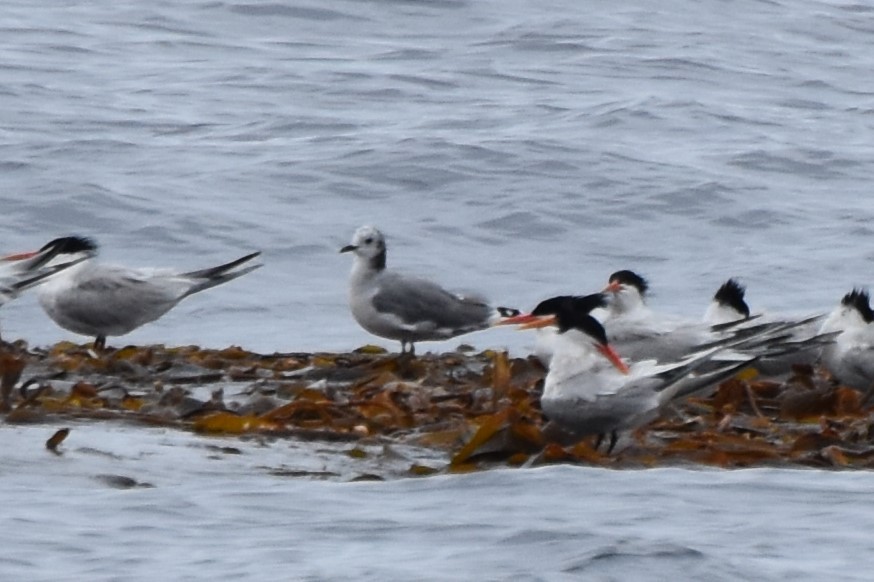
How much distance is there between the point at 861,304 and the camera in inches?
392

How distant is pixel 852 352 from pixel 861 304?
69 cm

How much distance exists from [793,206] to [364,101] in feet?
20.2

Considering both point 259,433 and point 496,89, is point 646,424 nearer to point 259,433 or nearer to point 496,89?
point 259,433

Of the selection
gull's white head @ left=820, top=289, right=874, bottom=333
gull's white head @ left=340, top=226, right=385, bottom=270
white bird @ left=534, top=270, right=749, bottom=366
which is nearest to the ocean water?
gull's white head @ left=340, top=226, right=385, bottom=270

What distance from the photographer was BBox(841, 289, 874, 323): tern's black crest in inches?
386

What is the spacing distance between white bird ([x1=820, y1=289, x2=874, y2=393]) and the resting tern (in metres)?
1.42

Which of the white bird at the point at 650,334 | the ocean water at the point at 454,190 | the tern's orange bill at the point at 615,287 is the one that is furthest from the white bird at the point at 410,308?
the ocean water at the point at 454,190

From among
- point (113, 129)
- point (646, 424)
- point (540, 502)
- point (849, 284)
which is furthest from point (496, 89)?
point (540, 502)

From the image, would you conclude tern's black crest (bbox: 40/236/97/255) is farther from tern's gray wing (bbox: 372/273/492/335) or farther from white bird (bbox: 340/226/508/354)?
tern's gray wing (bbox: 372/273/492/335)

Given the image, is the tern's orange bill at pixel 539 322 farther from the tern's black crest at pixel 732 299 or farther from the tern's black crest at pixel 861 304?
the tern's black crest at pixel 732 299

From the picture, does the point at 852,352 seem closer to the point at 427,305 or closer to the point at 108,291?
the point at 427,305

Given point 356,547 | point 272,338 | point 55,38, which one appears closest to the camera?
point 356,547

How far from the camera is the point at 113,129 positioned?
69.0 ft

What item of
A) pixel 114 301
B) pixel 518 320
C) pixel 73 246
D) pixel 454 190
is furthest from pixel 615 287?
pixel 454 190
